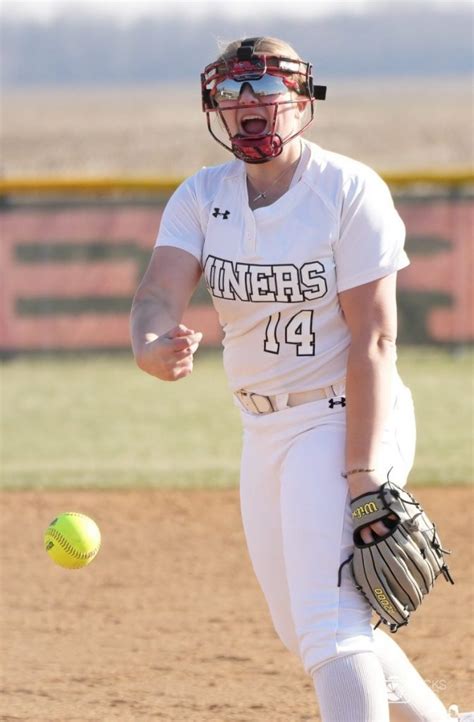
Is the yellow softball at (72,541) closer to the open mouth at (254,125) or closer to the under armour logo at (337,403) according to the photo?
the under armour logo at (337,403)

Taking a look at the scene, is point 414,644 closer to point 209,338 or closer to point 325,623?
point 325,623

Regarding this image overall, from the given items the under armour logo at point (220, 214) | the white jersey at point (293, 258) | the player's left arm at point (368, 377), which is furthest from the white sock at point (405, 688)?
the under armour logo at point (220, 214)

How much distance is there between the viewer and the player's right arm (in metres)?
3.05

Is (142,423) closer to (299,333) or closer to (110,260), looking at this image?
(110,260)

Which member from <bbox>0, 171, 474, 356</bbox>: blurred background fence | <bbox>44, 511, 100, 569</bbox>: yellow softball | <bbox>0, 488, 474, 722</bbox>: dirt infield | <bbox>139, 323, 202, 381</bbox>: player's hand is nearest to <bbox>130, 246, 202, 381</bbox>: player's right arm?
<bbox>139, 323, 202, 381</bbox>: player's hand

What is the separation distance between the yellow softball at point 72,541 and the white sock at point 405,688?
1.23 meters

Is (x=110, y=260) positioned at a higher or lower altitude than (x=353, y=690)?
Result: higher

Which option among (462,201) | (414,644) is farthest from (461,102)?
(414,644)

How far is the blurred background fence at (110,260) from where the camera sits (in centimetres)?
1206

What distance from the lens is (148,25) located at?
137 m

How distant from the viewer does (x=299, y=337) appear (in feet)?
10.4

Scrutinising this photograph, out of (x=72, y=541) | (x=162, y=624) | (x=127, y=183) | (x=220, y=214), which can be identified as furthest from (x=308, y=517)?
(x=127, y=183)

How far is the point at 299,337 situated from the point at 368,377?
0.72ft

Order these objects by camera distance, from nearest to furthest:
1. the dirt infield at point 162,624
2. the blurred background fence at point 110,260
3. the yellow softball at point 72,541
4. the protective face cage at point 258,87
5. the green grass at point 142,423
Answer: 1. the protective face cage at point 258,87
2. the yellow softball at point 72,541
3. the dirt infield at point 162,624
4. the green grass at point 142,423
5. the blurred background fence at point 110,260
